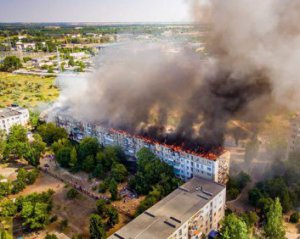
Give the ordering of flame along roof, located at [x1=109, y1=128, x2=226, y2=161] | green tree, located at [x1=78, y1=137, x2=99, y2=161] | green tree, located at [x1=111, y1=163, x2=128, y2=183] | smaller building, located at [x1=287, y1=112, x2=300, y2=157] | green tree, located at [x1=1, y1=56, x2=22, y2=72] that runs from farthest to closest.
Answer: green tree, located at [x1=1, y1=56, x2=22, y2=72], green tree, located at [x1=78, y1=137, x2=99, y2=161], smaller building, located at [x1=287, y1=112, x2=300, y2=157], green tree, located at [x1=111, y1=163, x2=128, y2=183], flame along roof, located at [x1=109, y1=128, x2=226, y2=161]

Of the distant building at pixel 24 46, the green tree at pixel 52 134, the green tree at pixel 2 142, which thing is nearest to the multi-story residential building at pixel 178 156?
the green tree at pixel 52 134

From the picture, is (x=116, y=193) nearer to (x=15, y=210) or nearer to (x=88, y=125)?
(x=15, y=210)

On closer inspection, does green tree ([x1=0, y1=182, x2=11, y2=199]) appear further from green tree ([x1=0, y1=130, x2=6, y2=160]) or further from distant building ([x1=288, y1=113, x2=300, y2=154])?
distant building ([x1=288, y1=113, x2=300, y2=154])

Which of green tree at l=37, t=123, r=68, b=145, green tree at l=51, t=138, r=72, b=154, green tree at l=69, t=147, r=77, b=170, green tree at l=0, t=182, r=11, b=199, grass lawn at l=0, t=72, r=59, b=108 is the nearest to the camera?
green tree at l=0, t=182, r=11, b=199

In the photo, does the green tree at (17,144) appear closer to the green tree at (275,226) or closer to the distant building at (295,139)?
the green tree at (275,226)

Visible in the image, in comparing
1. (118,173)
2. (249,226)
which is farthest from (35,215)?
(249,226)

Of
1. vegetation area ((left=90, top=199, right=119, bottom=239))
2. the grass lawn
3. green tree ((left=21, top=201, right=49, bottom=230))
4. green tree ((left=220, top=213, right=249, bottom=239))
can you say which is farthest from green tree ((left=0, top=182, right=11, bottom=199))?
the grass lawn
